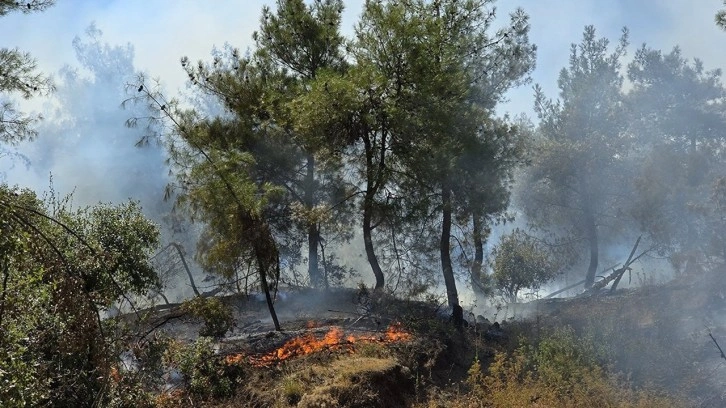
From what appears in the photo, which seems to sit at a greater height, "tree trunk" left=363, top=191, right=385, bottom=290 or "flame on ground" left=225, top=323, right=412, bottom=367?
"tree trunk" left=363, top=191, right=385, bottom=290

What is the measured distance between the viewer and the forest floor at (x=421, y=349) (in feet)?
37.7

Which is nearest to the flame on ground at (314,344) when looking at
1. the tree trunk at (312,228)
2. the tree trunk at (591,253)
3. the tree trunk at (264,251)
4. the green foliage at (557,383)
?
the tree trunk at (264,251)

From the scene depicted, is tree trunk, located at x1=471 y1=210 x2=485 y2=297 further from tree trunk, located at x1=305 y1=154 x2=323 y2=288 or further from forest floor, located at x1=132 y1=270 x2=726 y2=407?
tree trunk, located at x1=305 y1=154 x2=323 y2=288

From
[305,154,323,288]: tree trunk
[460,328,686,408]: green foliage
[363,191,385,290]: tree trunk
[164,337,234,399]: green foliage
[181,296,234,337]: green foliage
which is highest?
[305,154,323,288]: tree trunk

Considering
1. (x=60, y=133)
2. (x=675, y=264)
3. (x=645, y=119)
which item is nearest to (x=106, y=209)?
(x=675, y=264)

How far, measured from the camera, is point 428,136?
1708 cm

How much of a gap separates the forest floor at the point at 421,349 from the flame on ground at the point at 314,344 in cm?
2

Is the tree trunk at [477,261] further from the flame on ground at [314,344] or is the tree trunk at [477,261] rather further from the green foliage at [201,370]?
the green foliage at [201,370]

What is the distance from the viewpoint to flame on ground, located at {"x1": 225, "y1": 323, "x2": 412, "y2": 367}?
12688mm

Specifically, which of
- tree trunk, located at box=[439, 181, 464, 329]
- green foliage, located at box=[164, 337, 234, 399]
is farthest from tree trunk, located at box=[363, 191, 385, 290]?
green foliage, located at box=[164, 337, 234, 399]

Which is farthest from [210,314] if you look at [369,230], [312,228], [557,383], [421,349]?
[312,228]

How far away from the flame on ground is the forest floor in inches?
0.9

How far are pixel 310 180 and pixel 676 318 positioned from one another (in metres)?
13.1

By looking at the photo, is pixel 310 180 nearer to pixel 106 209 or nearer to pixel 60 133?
pixel 106 209
